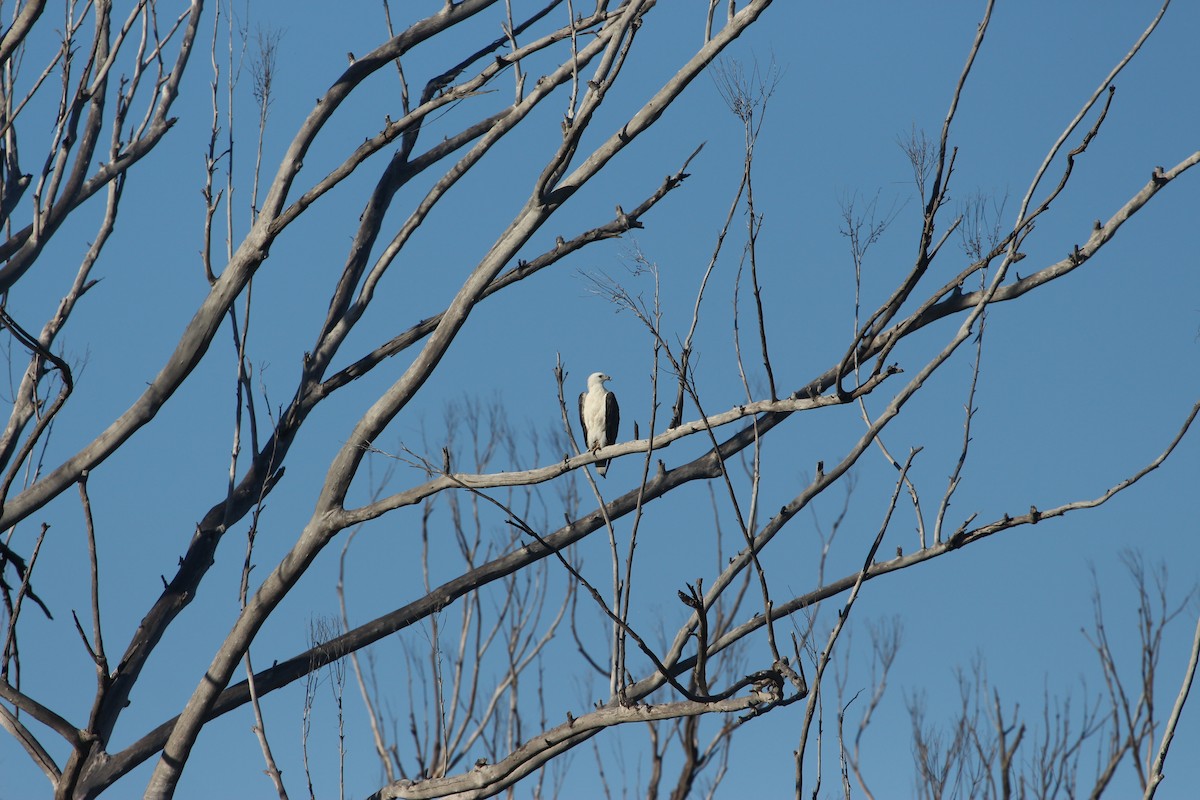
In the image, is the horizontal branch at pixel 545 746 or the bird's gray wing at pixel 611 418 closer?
the horizontal branch at pixel 545 746

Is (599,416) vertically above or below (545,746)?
above

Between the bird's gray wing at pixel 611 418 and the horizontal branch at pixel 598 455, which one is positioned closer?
the horizontal branch at pixel 598 455

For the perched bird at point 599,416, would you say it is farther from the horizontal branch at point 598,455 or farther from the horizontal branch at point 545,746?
the horizontal branch at point 545,746

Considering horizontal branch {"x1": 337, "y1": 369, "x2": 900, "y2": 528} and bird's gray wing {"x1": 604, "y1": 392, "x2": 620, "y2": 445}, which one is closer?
horizontal branch {"x1": 337, "y1": 369, "x2": 900, "y2": 528}

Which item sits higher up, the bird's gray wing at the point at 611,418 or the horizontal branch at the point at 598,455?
the bird's gray wing at the point at 611,418

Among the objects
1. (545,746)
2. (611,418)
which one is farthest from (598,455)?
(611,418)

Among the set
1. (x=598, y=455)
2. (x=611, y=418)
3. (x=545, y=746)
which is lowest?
(x=545, y=746)

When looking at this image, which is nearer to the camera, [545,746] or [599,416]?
[545,746]

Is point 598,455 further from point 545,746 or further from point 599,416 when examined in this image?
point 599,416

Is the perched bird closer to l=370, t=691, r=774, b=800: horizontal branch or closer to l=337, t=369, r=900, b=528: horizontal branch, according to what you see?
l=337, t=369, r=900, b=528: horizontal branch

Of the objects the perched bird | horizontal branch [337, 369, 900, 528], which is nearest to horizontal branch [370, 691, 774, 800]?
horizontal branch [337, 369, 900, 528]

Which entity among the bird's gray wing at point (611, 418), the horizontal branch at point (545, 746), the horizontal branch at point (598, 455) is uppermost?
the bird's gray wing at point (611, 418)

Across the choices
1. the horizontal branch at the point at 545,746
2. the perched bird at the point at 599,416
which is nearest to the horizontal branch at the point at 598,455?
the horizontal branch at the point at 545,746

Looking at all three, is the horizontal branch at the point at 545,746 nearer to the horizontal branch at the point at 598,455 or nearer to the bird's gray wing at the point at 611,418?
the horizontal branch at the point at 598,455
